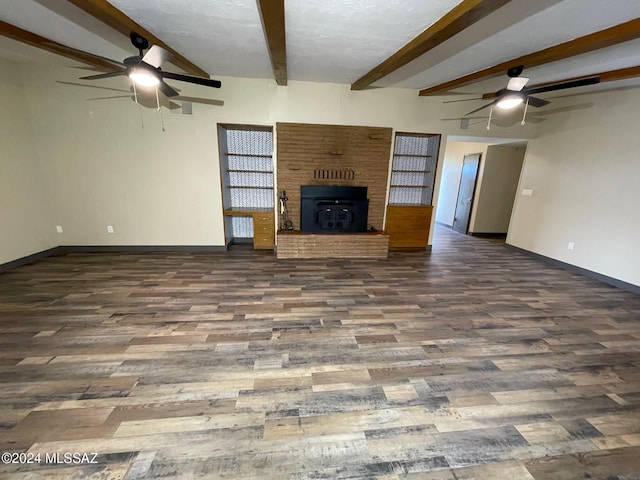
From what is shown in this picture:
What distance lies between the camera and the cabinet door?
5.08 metres

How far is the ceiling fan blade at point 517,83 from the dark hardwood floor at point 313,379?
2670 millimetres

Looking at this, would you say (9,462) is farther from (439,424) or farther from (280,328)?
(439,424)

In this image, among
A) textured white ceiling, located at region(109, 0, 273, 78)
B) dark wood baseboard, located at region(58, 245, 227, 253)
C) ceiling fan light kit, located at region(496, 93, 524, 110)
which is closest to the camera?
textured white ceiling, located at region(109, 0, 273, 78)

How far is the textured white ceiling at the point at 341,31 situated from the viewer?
6.92 ft

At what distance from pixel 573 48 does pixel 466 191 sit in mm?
5047

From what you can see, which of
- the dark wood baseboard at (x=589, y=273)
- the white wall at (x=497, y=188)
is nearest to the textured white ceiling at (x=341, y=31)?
the dark wood baseboard at (x=589, y=273)

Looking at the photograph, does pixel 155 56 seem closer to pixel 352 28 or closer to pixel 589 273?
pixel 352 28

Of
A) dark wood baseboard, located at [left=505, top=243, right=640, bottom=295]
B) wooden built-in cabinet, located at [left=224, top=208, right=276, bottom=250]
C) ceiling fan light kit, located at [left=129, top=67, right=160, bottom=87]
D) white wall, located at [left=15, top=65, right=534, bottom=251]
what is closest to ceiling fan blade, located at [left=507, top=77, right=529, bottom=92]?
white wall, located at [left=15, top=65, right=534, bottom=251]

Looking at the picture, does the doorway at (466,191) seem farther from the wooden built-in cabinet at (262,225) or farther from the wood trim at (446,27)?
the wooden built-in cabinet at (262,225)

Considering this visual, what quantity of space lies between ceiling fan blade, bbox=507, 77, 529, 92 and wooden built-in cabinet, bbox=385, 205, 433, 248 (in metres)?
2.42

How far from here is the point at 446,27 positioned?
7.11 ft

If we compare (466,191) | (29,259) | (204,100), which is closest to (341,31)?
(204,100)

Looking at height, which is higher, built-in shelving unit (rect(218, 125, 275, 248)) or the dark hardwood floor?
built-in shelving unit (rect(218, 125, 275, 248))

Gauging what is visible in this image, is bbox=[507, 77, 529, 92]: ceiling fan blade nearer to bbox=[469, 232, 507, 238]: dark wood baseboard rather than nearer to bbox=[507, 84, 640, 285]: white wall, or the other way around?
bbox=[507, 84, 640, 285]: white wall
